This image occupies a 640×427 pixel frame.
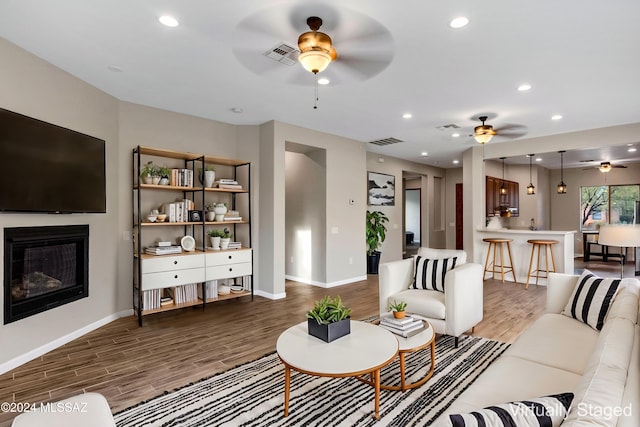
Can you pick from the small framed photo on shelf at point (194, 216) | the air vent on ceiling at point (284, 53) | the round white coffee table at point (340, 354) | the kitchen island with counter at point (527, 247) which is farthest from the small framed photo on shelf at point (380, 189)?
the round white coffee table at point (340, 354)

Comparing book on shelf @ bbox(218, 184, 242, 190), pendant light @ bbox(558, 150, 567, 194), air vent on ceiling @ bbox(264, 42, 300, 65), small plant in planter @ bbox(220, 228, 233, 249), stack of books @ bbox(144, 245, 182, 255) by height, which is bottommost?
stack of books @ bbox(144, 245, 182, 255)

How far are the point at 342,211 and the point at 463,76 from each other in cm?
318

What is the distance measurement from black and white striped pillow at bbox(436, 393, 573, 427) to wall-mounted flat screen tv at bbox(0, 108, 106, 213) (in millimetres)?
3459

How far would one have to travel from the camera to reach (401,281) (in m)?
3.68

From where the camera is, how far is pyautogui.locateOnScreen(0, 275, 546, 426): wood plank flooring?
2555mm

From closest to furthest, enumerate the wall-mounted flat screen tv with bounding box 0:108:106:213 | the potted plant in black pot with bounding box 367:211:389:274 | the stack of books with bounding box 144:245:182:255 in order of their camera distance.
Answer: the wall-mounted flat screen tv with bounding box 0:108:106:213 < the stack of books with bounding box 144:245:182:255 < the potted plant in black pot with bounding box 367:211:389:274

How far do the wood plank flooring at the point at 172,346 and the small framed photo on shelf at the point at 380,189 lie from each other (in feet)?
9.45

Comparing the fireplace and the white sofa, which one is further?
the fireplace

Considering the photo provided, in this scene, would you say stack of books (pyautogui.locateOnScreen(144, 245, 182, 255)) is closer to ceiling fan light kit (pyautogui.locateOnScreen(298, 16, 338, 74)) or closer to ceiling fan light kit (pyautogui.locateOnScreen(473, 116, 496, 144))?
ceiling fan light kit (pyautogui.locateOnScreen(298, 16, 338, 74))

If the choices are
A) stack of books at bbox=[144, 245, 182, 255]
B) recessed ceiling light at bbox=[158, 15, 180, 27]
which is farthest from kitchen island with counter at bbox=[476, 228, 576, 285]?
recessed ceiling light at bbox=[158, 15, 180, 27]

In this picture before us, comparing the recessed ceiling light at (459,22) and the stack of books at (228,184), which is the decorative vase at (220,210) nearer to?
the stack of books at (228,184)

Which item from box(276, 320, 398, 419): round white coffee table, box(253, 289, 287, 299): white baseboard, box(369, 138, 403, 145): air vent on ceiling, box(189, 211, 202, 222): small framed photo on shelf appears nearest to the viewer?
box(276, 320, 398, 419): round white coffee table

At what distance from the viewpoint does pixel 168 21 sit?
2.50 meters

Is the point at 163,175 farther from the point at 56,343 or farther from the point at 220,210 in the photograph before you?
the point at 56,343
